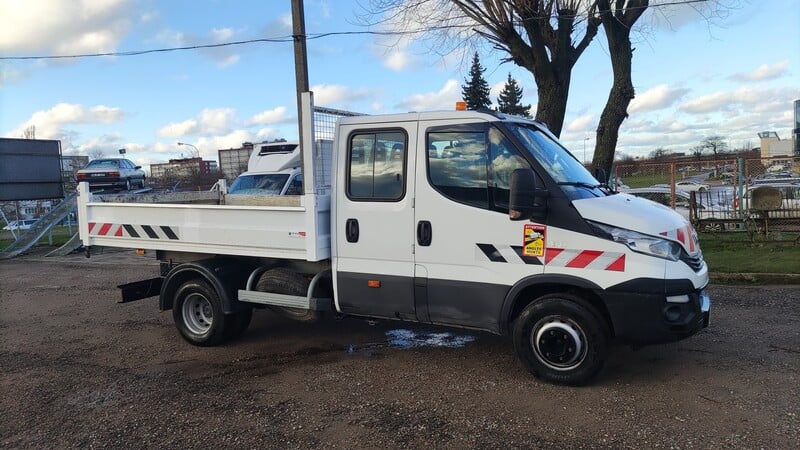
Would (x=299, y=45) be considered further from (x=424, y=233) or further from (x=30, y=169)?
(x=30, y=169)

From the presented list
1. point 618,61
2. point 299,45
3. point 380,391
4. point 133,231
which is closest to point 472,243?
point 380,391

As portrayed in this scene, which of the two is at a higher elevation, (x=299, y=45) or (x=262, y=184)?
(x=299, y=45)

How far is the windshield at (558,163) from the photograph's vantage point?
4859mm

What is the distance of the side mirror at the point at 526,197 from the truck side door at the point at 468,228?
0.37 feet

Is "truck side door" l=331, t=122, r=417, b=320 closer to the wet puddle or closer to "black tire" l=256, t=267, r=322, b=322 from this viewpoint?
"black tire" l=256, t=267, r=322, b=322

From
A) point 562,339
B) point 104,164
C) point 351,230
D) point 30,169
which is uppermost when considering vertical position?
point 104,164

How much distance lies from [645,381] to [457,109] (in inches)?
115

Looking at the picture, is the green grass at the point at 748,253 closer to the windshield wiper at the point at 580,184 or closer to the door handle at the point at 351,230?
the windshield wiper at the point at 580,184

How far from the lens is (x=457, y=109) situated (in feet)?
17.3

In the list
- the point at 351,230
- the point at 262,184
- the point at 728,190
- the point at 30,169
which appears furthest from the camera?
the point at 30,169

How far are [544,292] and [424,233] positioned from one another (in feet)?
3.79

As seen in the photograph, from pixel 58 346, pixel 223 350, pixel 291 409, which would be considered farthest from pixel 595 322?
pixel 58 346

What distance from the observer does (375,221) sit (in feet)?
17.5

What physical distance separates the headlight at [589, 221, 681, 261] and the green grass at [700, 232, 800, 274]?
5907mm
